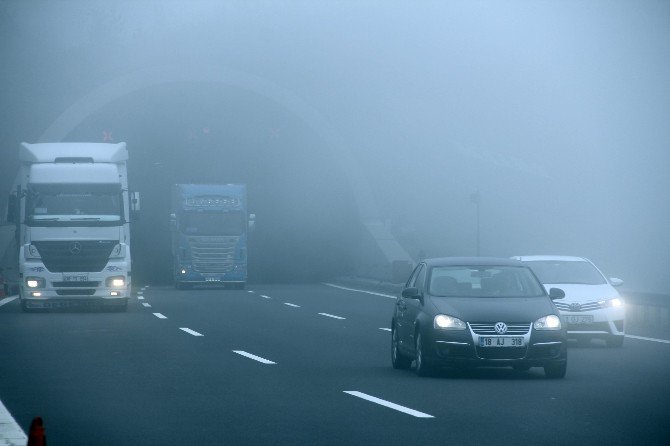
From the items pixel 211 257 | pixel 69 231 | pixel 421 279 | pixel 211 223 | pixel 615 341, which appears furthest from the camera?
pixel 211 223

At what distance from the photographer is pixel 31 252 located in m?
30.9

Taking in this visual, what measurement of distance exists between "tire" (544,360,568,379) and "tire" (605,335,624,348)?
5568 mm

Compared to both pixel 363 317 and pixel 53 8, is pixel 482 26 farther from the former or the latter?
pixel 363 317

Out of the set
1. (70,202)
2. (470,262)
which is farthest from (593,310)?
(70,202)

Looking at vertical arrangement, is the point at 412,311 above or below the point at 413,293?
below

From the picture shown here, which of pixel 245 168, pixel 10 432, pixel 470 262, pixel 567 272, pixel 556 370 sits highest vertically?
pixel 245 168

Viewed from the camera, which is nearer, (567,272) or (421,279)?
(421,279)

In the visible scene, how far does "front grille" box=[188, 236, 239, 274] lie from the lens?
48.5m

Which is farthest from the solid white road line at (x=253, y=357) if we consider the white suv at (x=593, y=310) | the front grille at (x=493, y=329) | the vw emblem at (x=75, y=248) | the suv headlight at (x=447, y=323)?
the vw emblem at (x=75, y=248)

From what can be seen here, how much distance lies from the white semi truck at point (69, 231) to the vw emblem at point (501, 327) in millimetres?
17510

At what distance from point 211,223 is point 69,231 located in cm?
1802

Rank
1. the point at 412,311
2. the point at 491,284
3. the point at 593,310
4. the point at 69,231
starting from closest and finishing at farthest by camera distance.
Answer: the point at 412,311 → the point at 491,284 → the point at 593,310 → the point at 69,231

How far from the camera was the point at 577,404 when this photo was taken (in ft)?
42.2

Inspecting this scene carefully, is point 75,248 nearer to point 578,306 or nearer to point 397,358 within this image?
point 578,306
